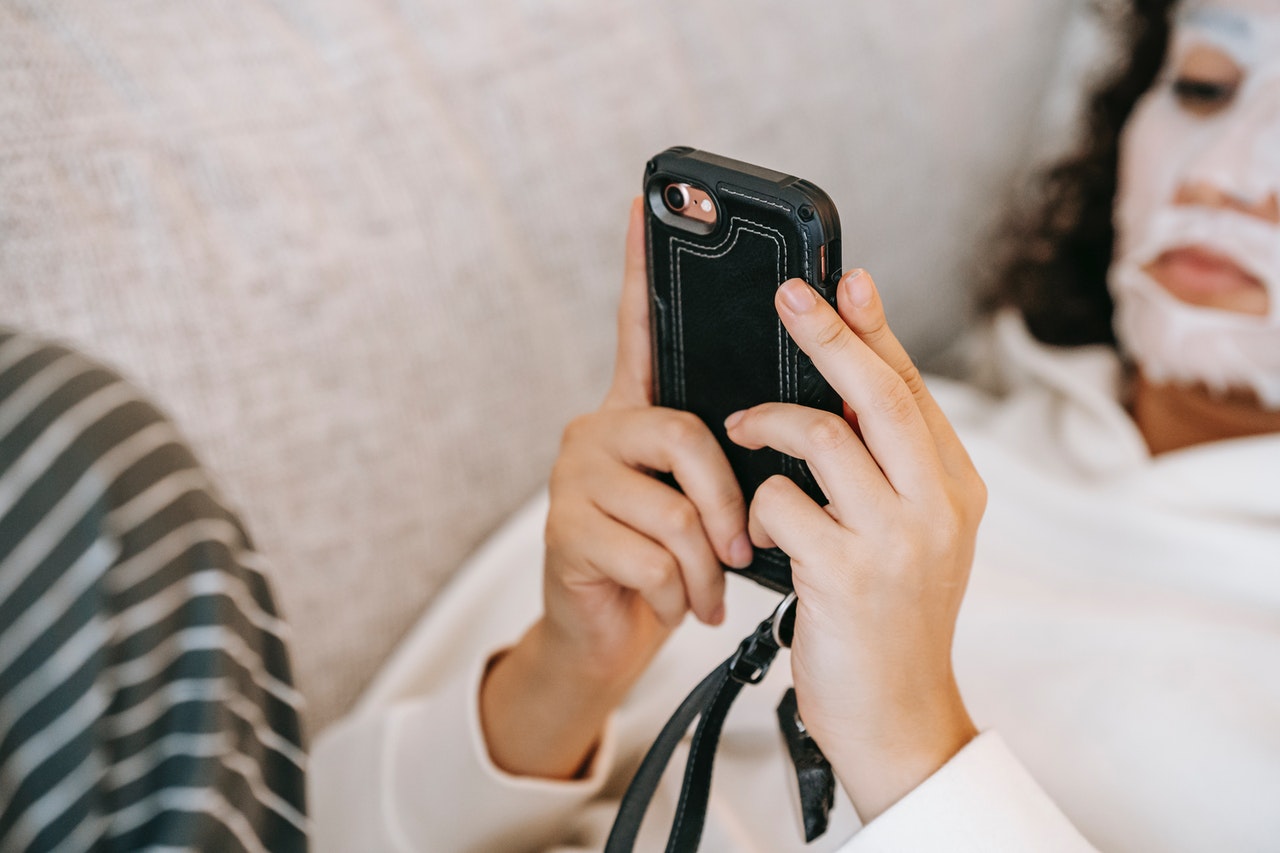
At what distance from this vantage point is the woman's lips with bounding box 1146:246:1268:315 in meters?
0.60

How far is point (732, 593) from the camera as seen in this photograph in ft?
1.85

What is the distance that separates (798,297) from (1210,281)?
44cm

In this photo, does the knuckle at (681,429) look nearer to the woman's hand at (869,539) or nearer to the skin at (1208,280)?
the woman's hand at (869,539)

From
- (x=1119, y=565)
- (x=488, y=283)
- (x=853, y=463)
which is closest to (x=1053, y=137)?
(x=1119, y=565)

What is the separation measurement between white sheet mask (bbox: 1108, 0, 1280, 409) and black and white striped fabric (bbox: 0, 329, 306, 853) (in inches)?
23.1

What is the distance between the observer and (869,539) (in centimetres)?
33

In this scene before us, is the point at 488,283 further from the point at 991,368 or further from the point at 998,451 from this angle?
the point at 991,368

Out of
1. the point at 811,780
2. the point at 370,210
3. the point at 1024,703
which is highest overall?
the point at 370,210

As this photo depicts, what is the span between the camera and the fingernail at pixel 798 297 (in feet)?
1.01

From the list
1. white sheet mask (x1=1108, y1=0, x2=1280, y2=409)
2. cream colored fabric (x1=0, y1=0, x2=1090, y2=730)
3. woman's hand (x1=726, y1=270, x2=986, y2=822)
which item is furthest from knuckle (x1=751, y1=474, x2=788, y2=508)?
white sheet mask (x1=1108, y1=0, x2=1280, y2=409)

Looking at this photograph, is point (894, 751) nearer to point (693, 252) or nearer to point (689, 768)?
point (689, 768)

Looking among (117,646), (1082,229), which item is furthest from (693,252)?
(1082,229)

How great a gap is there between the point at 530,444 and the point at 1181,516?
0.42 m

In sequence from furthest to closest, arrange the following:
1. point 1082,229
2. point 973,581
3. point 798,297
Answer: point 1082,229
point 973,581
point 798,297
